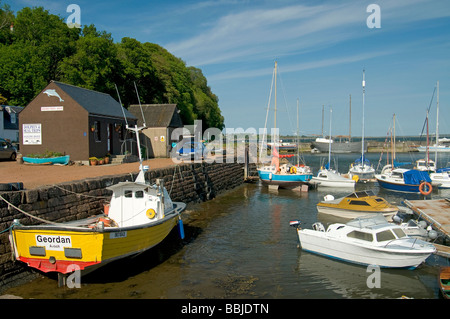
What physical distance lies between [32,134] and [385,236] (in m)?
22.4

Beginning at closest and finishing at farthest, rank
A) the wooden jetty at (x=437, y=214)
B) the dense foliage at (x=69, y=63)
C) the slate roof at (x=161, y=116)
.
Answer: the wooden jetty at (x=437, y=214) → the slate roof at (x=161, y=116) → the dense foliage at (x=69, y=63)

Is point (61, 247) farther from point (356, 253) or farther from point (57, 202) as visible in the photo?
point (356, 253)

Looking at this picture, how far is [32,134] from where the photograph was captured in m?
24.4

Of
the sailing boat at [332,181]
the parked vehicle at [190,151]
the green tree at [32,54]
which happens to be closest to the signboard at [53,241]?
the parked vehicle at [190,151]

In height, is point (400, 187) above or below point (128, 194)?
below

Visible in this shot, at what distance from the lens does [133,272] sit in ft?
39.3

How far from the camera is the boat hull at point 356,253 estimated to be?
12.2 m

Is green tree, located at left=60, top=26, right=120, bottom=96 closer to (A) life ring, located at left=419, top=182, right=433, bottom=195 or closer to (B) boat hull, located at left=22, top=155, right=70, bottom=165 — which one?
(B) boat hull, located at left=22, top=155, right=70, bottom=165

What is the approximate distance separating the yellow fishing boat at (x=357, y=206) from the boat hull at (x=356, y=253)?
7.42m

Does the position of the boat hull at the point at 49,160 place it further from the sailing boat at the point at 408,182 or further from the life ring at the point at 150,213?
the sailing boat at the point at 408,182

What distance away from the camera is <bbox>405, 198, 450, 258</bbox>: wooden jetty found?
1340 cm

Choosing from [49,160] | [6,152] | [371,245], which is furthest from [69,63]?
[371,245]

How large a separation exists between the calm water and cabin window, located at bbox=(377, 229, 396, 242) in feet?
3.59
